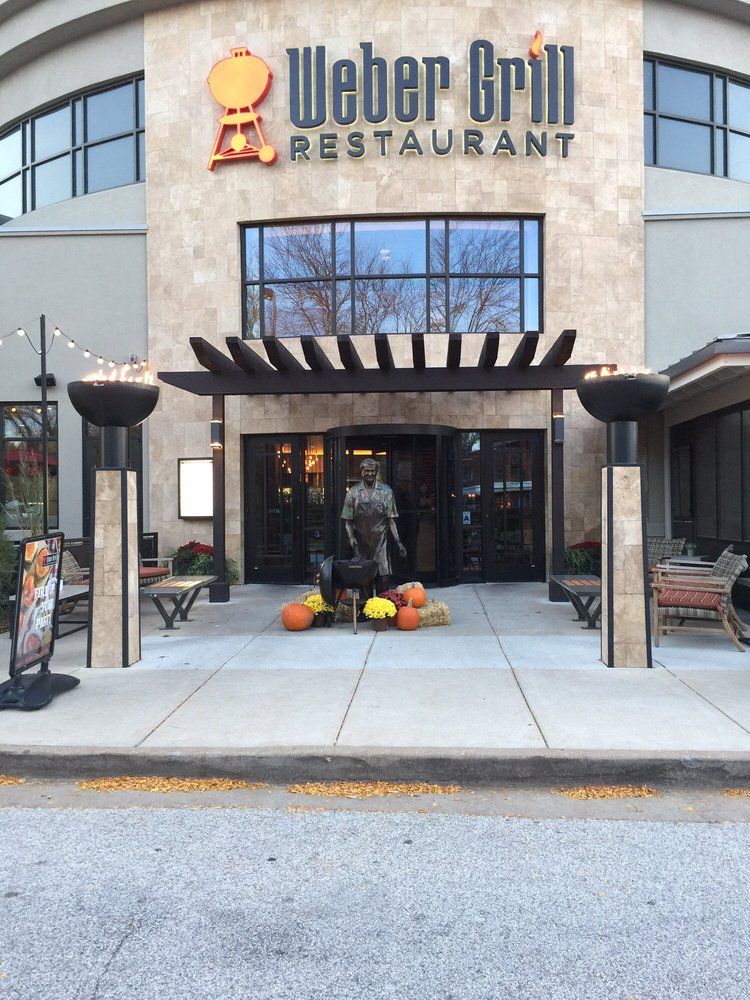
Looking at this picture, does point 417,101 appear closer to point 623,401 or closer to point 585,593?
point 623,401

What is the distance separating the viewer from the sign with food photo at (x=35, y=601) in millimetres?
5656

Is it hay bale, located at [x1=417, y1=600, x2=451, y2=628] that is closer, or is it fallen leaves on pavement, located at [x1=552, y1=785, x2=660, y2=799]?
fallen leaves on pavement, located at [x1=552, y1=785, x2=660, y2=799]

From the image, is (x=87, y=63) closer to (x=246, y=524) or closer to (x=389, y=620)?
(x=246, y=524)

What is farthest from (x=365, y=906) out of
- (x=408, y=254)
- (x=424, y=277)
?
(x=408, y=254)

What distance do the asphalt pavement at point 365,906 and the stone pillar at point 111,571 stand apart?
10.2ft

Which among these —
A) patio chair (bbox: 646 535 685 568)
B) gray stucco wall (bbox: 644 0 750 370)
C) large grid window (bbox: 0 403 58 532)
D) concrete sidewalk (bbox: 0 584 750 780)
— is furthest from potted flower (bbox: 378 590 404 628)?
large grid window (bbox: 0 403 58 532)

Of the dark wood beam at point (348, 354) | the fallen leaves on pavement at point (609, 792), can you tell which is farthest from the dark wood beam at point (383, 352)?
the fallen leaves on pavement at point (609, 792)

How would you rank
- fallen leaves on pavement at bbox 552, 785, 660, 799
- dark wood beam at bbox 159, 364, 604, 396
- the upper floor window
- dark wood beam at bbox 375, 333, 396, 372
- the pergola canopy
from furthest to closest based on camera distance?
the upper floor window, dark wood beam at bbox 159, 364, 604, 396, the pergola canopy, dark wood beam at bbox 375, 333, 396, 372, fallen leaves on pavement at bbox 552, 785, 660, 799

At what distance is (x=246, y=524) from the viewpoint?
13.8 metres

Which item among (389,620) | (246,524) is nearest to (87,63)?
(246,524)

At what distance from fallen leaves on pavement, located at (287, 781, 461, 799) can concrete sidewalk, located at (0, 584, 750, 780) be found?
0.20 metres

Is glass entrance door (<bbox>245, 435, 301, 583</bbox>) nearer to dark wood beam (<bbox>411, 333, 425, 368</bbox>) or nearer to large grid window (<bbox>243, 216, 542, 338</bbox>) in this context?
large grid window (<bbox>243, 216, 542, 338</bbox>)

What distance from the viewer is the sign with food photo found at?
5656 mm

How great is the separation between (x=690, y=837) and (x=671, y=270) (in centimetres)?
1237
